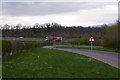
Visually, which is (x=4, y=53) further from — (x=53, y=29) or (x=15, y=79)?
(x=53, y=29)

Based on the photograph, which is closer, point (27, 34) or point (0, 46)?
point (0, 46)

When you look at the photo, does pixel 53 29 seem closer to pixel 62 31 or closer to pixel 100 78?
pixel 62 31

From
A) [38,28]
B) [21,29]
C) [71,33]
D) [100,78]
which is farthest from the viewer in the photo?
[38,28]

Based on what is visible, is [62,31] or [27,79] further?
[62,31]

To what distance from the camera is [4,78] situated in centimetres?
1130

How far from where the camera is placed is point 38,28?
134 metres

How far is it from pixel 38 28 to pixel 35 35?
13.5 meters

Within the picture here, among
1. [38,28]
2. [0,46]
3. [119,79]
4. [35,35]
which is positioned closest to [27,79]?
[119,79]

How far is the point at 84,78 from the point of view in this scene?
460 inches

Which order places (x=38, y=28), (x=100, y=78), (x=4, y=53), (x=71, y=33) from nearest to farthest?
(x=100, y=78) < (x=4, y=53) < (x=71, y=33) < (x=38, y=28)

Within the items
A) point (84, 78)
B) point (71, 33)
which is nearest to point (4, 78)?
point (84, 78)

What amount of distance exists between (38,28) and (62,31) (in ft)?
46.6

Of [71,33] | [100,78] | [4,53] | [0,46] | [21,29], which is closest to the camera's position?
[100,78]

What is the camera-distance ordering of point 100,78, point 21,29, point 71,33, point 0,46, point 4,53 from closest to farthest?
point 100,78 < point 0,46 < point 4,53 < point 71,33 < point 21,29
